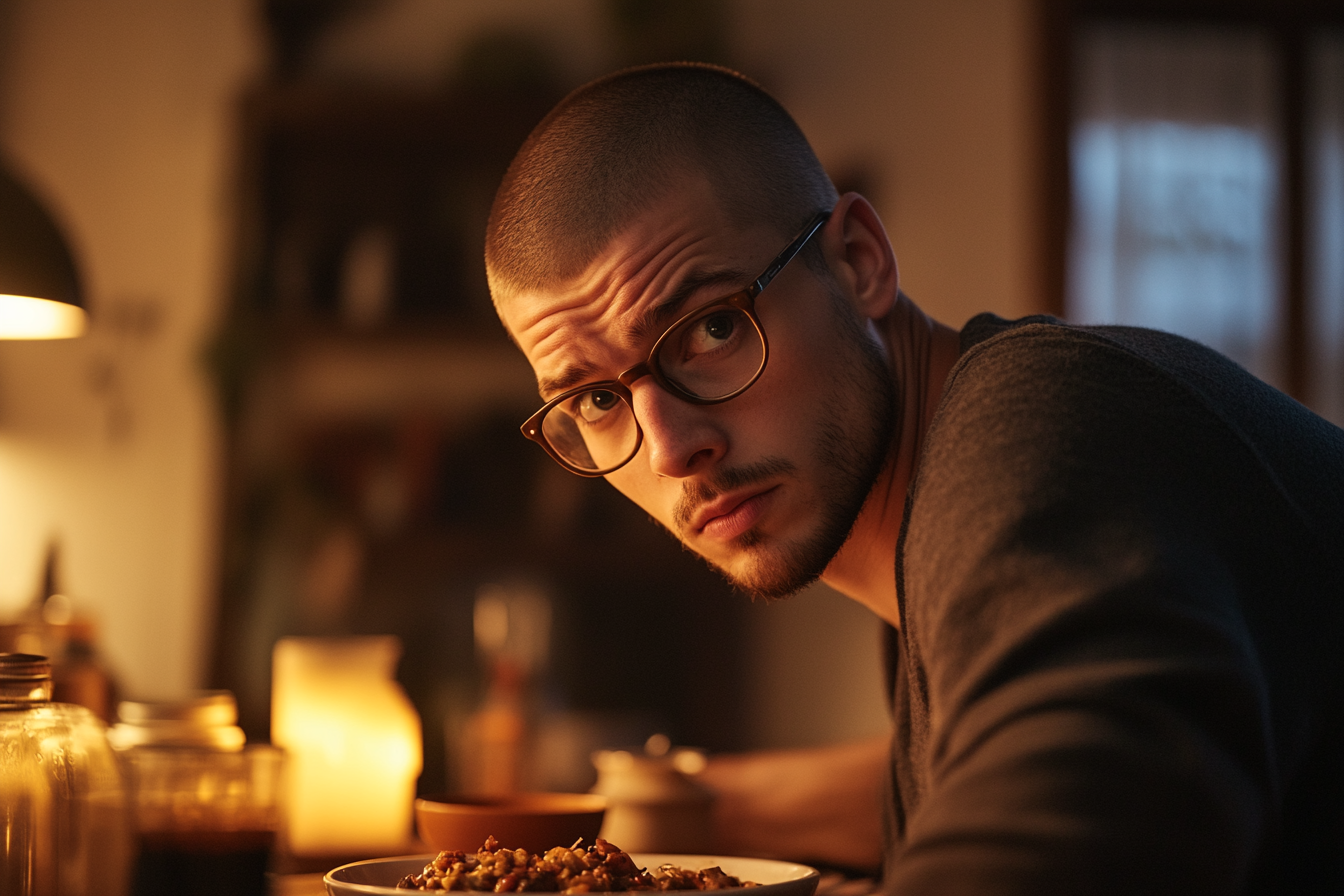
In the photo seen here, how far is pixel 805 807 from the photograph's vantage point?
1607 mm

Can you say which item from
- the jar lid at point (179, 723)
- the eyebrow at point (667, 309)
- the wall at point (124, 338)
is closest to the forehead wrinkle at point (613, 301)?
the eyebrow at point (667, 309)

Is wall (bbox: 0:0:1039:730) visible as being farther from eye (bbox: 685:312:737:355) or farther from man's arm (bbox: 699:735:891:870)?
eye (bbox: 685:312:737:355)

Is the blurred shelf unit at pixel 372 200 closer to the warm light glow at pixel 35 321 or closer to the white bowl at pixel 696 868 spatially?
the warm light glow at pixel 35 321

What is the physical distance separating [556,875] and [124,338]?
3.75 metres

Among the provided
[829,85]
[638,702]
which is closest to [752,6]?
[829,85]

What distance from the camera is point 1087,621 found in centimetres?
58

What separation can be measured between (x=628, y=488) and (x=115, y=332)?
3.31 metres

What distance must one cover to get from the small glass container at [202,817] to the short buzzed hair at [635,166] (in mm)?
502

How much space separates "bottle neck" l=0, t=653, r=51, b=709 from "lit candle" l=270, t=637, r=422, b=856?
2.20 ft

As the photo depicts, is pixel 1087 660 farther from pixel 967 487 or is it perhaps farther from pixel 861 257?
pixel 861 257

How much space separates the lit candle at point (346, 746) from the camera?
1531 mm

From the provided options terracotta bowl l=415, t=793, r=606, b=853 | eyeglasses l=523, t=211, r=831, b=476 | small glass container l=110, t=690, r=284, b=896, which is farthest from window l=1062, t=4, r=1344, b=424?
small glass container l=110, t=690, r=284, b=896

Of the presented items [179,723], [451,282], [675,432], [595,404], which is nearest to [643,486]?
[595,404]

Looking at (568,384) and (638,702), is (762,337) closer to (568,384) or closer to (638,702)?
(568,384)
